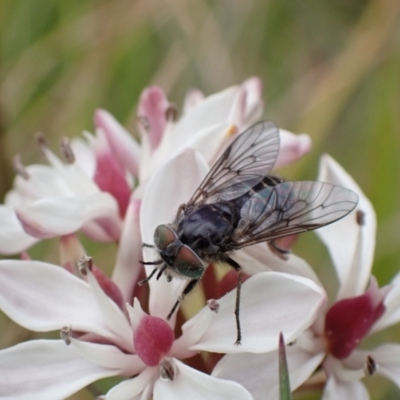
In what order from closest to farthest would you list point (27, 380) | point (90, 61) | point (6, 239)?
point (27, 380)
point (6, 239)
point (90, 61)

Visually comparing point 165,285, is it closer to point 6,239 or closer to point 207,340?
point 207,340

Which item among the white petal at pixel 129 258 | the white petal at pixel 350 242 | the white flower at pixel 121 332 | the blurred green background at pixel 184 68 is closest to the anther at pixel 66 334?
the white flower at pixel 121 332

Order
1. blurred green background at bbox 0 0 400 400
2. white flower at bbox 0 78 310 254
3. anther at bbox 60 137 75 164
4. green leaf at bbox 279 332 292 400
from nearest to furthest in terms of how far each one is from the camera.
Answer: green leaf at bbox 279 332 292 400
white flower at bbox 0 78 310 254
anther at bbox 60 137 75 164
blurred green background at bbox 0 0 400 400

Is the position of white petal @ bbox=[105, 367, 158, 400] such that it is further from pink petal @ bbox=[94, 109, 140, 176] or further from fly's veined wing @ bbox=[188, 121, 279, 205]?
pink petal @ bbox=[94, 109, 140, 176]

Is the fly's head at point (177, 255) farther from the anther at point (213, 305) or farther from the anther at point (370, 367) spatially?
the anther at point (370, 367)

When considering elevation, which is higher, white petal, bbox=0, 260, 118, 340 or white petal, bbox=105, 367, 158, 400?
white petal, bbox=0, 260, 118, 340

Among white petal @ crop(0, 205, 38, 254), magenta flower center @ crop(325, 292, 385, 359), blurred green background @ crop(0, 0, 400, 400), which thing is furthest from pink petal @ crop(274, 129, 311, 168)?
blurred green background @ crop(0, 0, 400, 400)

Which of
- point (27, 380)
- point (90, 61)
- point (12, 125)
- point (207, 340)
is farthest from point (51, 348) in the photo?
point (90, 61)
